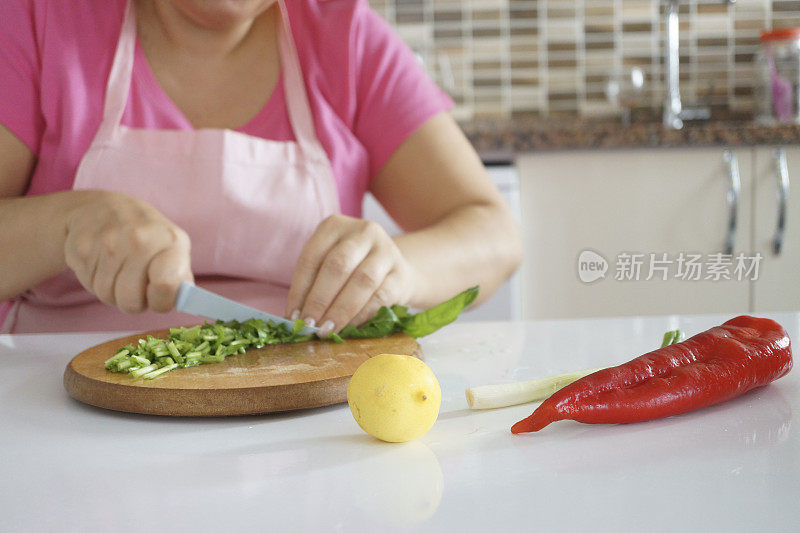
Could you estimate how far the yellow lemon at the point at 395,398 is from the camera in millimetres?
536

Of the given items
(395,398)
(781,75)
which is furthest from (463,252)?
(781,75)

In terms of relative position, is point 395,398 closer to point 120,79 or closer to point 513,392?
point 513,392

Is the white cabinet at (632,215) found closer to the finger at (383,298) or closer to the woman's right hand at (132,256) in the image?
the finger at (383,298)

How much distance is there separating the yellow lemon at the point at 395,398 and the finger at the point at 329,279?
255 mm

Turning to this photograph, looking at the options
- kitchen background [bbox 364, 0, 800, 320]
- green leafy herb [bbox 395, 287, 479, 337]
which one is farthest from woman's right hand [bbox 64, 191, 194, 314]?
kitchen background [bbox 364, 0, 800, 320]

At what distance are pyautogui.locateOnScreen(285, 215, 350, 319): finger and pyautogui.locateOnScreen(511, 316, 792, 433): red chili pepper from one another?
33 centimetres

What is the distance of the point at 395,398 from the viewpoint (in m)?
0.53

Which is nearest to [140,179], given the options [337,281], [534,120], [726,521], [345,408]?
[337,281]

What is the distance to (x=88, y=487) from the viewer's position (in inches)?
19.2

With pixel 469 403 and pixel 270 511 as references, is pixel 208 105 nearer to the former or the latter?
pixel 469 403

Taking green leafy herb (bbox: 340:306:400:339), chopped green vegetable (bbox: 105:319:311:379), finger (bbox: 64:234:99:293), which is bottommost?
green leafy herb (bbox: 340:306:400:339)

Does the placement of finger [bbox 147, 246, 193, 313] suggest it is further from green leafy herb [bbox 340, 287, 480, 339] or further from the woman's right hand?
green leafy herb [bbox 340, 287, 480, 339]

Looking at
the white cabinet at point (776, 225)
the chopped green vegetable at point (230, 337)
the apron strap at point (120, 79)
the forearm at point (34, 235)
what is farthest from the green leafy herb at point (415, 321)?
the white cabinet at point (776, 225)

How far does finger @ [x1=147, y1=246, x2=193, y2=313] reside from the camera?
791mm
